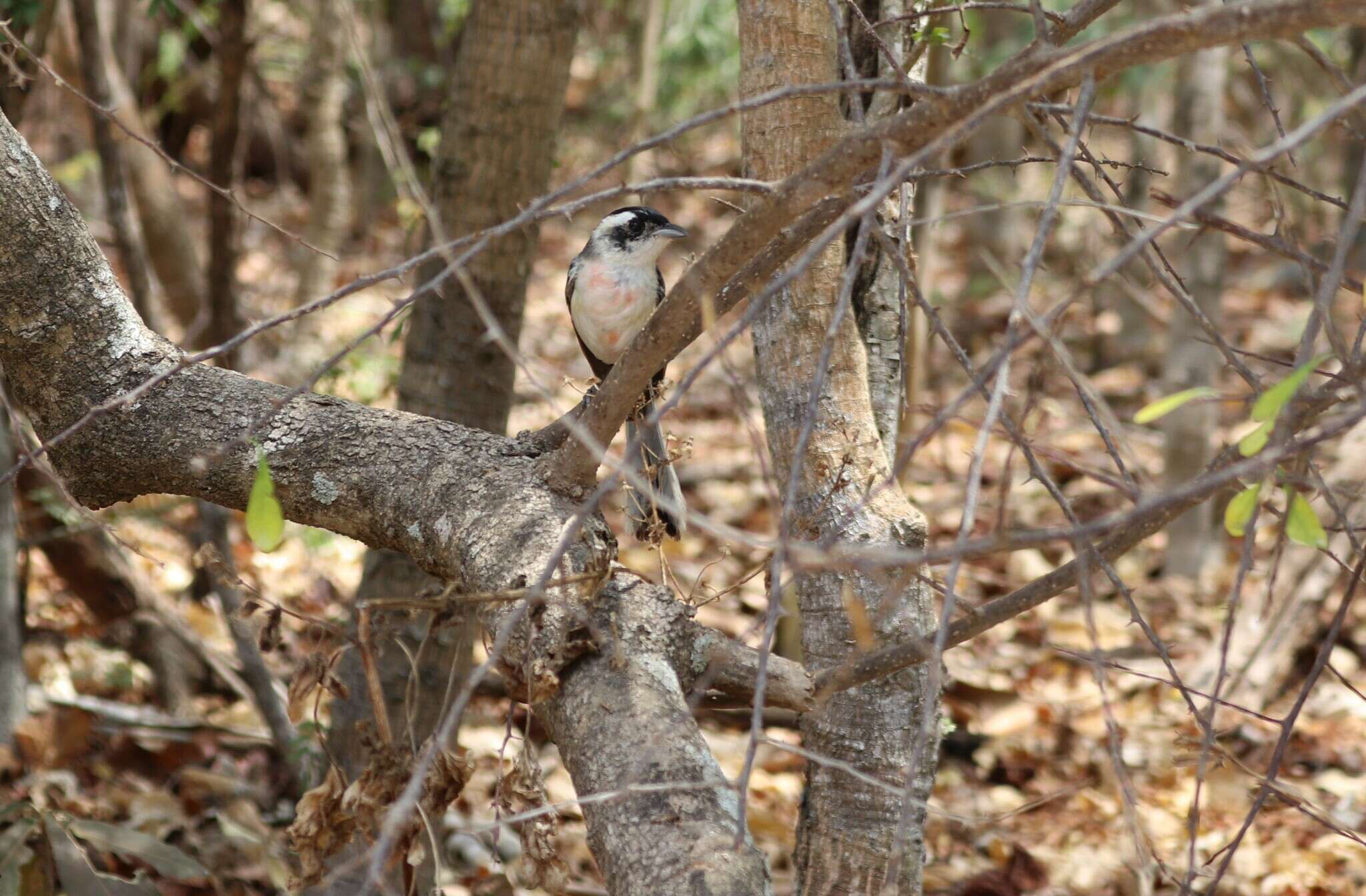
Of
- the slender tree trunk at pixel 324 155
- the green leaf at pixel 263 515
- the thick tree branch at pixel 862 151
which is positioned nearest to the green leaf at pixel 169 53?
the slender tree trunk at pixel 324 155

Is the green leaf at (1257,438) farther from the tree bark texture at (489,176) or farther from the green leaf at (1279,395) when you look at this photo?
the tree bark texture at (489,176)

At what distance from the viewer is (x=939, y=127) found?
172 centimetres

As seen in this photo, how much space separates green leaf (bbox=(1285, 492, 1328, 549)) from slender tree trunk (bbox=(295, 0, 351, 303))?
708cm

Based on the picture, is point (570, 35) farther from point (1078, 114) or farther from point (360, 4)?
point (360, 4)

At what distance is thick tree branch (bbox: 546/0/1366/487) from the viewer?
4.88 feet

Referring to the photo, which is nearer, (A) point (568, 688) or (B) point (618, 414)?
(A) point (568, 688)

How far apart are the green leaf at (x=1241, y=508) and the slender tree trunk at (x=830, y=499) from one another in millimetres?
1058

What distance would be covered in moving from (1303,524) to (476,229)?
3.02m

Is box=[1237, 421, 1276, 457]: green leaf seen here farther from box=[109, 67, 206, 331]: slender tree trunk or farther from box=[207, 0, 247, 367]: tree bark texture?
box=[109, 67, 206, 331]: slender tree trunk

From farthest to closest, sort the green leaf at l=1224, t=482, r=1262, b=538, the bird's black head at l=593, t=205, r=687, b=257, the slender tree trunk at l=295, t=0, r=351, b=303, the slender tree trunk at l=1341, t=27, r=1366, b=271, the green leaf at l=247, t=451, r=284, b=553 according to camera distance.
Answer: the slender tree trunk at l=295, t=0, r=351, b=303 → the slender tree trunk at l=1341, t=27, r=1366, b=271 → the bird's black head at l=593, t=205, r=687, b=257 → the green leaf at l=247, t=451, r=284, b=553 → the green leaf at l=1224, t=482, r=1262, b=538

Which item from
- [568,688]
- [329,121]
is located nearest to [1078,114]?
[568,688]

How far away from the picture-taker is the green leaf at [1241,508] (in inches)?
60.2

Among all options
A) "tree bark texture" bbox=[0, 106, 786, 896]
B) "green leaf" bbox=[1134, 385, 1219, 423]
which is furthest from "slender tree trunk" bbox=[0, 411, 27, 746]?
"green leaf" bbox=[1134, 385, 1219, 423]

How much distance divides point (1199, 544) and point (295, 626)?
180 inches
